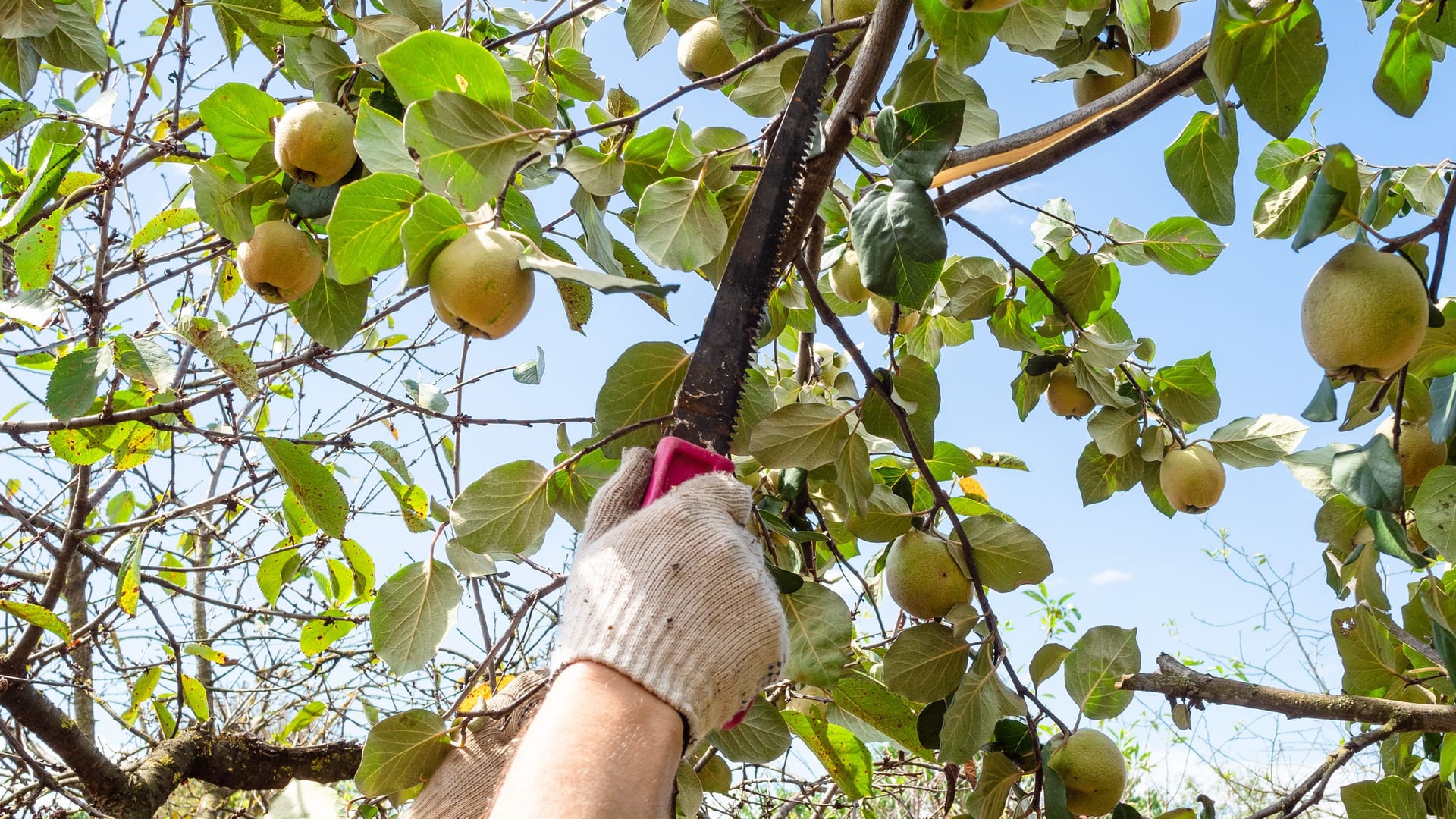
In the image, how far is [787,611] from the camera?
4.45 ft

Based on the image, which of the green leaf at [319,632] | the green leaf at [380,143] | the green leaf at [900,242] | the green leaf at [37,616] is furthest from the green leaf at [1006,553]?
the green leaf at [37,616]

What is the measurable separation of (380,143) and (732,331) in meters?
0.49

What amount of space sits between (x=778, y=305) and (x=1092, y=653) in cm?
91

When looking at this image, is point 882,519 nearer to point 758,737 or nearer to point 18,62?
point 758,737

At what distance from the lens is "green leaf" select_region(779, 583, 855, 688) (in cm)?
132

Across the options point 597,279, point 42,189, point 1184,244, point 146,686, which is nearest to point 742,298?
point 597,279

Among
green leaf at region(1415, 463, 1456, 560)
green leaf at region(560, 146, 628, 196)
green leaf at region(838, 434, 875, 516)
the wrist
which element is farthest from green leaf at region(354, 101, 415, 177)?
green leaf at region(1415, 463, 1456, 560)

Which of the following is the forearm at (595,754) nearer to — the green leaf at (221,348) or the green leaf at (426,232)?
the green leaf at (426,232)

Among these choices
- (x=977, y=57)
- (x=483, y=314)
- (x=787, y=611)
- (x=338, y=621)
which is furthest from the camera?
(x=338, y=621)

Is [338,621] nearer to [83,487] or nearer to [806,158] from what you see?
[83,487]

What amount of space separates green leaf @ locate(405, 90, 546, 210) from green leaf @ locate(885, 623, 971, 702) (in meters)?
0.88

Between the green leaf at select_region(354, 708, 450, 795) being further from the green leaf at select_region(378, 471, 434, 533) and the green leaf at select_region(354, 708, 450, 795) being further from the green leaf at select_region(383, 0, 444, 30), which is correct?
the green leaf at select_region(383, 0, 444, 30)

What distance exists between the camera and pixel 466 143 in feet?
3.39

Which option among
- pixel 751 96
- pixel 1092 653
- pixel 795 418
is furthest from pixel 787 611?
pixel 751 96
